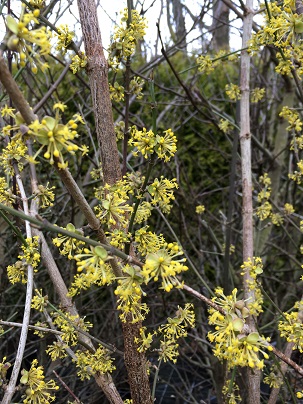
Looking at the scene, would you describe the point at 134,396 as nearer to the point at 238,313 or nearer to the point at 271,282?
the point at 238,313

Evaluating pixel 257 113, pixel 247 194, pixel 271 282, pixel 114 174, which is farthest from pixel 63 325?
pixel 257 113

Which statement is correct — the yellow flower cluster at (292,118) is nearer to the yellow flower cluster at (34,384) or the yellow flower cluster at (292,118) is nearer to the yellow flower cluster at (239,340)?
the yellow flower cluster at (239,340)

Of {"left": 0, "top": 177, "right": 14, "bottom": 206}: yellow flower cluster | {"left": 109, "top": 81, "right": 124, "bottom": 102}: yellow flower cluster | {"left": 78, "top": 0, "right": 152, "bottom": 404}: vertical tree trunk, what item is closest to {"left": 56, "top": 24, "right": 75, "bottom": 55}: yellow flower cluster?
{"left": 78, "top": 0, "right": 152, "bottom": 404}: vertical tree trunk

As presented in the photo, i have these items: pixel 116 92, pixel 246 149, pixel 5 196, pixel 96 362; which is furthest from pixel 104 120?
pixel 246 149

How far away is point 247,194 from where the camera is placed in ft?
7.23

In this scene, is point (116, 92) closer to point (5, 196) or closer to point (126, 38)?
point (126, 38)

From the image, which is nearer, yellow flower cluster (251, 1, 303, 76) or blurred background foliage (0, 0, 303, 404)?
yellow flower cluster (251, 1, 303, 76)

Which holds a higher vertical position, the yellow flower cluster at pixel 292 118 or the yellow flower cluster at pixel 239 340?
the yellow flower cluster at pixel 292 118

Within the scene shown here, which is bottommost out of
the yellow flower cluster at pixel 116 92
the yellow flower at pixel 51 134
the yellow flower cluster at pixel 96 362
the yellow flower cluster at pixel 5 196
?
the yellow flower cluster at pixel 96 362

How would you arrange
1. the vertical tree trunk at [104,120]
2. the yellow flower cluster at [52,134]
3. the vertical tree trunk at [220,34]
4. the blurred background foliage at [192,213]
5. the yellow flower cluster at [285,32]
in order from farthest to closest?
1. the vertical tree trunk at [220,34]
2. the blurred background foliage at [192,213]
3. the vertical tree trunk at [104,120]
4. the yellow flower cluster at [285,32]
5. the yellow flower cluster at [52,134]

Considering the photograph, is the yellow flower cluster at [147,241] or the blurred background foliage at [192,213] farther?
the blurred background foliage at [192,213]

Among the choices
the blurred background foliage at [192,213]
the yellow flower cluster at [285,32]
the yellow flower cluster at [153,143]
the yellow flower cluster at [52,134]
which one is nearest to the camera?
the yellow flower cluster at [52,134]

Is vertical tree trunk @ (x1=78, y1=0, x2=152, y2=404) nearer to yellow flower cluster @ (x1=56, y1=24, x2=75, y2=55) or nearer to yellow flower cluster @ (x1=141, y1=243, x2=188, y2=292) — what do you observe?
yellow flower cluster @ (x1=56, y1=24, x2=75, y2=55)

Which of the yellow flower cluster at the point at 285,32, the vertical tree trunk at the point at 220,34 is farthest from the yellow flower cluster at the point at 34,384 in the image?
the vertical tree trunk at the point at 220,34
